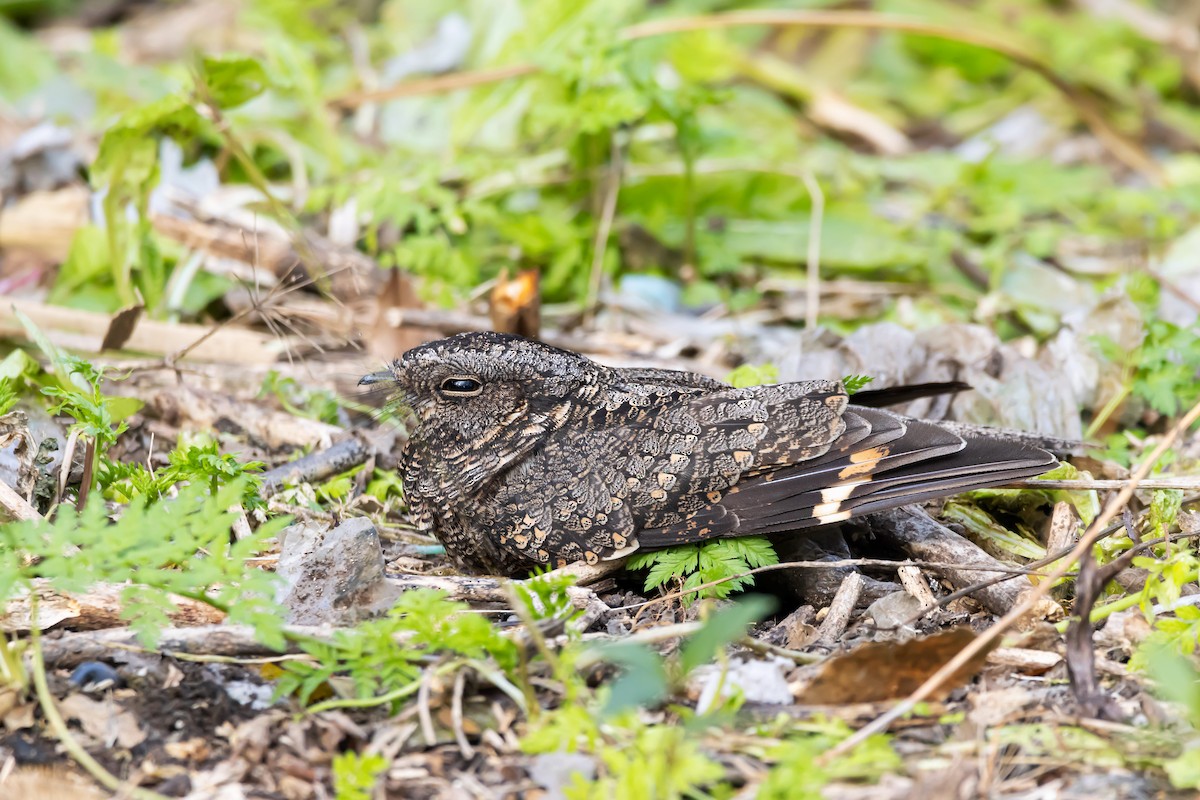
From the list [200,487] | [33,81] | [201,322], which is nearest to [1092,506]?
[200,487]

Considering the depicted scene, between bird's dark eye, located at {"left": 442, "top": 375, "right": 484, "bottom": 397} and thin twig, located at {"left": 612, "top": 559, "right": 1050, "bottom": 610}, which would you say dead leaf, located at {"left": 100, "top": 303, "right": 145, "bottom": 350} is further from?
thin twig, located at {"left": 612, "top": 559, "right": 1050, "bottom": 610}

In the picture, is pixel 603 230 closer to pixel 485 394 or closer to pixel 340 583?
pixel 485 394

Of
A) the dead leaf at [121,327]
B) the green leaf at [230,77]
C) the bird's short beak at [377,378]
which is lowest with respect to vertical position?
the dead leaf at [121,327]

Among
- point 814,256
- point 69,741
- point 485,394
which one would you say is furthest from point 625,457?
point 814,256

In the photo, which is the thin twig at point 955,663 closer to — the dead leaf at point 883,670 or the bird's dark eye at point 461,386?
the dead leaf at point 883,670

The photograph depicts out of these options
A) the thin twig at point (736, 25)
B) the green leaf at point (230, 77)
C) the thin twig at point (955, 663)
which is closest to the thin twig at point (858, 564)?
the thin twig at point (955, 663)

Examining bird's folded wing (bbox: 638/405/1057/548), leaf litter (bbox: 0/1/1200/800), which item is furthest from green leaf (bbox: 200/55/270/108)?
bird's folded wing (bbox: 638/405/1057/548)
